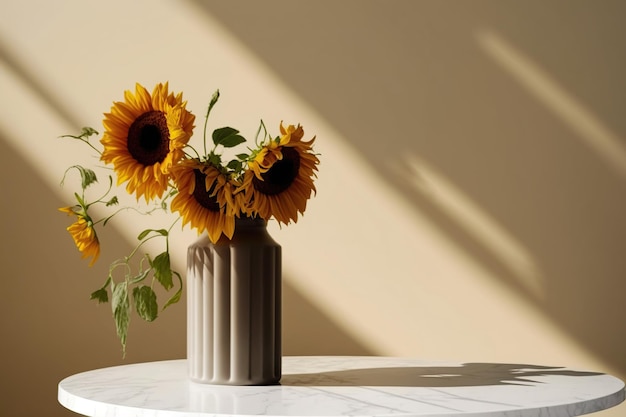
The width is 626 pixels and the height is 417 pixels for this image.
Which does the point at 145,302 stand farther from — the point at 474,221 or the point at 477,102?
the point at 477,102

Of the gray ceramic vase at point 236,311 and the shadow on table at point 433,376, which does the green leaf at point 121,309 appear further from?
the shadow on table at point 433,376

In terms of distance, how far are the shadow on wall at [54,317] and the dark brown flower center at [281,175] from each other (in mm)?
1064

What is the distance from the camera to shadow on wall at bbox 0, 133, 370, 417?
2387mm

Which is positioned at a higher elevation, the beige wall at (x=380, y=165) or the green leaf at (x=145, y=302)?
the beige wall at (x=380, y=165)

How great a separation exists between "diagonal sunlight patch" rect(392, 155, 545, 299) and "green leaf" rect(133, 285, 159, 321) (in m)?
1.14

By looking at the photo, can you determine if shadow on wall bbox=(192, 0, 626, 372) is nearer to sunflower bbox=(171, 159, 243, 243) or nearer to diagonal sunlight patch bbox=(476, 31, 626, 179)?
diagonal sunlight patch bbox=(476, 31, 626, 179)

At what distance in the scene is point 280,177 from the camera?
1.39 m

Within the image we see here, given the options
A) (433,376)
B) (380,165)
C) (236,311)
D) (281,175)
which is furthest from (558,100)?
(236,311)

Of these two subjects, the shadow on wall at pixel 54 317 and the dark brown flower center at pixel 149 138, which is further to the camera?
the shadow on wall at pixel 54 317

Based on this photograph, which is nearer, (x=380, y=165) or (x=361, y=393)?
(x=361, y=393)

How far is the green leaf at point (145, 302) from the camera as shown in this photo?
1464 millimetres

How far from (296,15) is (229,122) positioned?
14.7 inches

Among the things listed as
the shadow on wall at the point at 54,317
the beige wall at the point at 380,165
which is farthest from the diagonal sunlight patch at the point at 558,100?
the shadow on wall at the point at 54,317

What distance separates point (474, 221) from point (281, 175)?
117 centimetres
